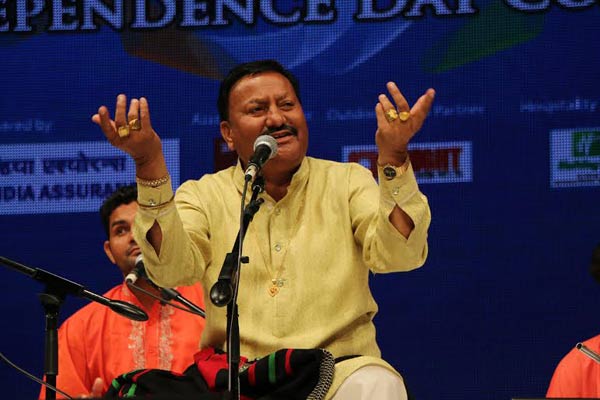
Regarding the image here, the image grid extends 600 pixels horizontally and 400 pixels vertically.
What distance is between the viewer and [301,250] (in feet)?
11.2

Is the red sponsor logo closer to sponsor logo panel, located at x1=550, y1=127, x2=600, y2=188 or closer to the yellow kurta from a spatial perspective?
sponsor logo panel, located at x1=550, y1=127, x2=600, y2=188

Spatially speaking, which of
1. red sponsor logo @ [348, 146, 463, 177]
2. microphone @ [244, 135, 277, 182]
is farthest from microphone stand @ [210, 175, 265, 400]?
red sponsor logo @ [348, 146, 463, 177]

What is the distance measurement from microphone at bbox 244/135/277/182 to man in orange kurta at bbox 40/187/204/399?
5.28 ft

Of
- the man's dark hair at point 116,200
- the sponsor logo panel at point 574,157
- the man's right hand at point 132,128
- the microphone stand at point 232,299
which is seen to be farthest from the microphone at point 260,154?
the sponsor logo panel at point 574,157

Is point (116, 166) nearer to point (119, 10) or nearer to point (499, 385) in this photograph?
point (119, 10)

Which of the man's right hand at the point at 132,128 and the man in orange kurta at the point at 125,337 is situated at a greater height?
the man's right hand at the point at 132,128

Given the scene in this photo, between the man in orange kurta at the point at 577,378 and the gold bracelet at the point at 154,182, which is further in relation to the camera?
the man in orange kurta at the point at 577,378

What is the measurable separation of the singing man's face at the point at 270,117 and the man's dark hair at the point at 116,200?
1358 millimetres

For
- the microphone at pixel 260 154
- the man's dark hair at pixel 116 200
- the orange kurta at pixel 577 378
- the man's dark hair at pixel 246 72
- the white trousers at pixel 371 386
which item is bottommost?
the orange kurta at pixel 577 378

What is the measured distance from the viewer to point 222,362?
321cm

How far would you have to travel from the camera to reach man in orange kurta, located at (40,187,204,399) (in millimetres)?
4574

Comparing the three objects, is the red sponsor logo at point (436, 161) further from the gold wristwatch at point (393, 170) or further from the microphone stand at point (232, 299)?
the microphone stand at point (232, 299)

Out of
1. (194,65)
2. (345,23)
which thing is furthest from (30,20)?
(345,23)

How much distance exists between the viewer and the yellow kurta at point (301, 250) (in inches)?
128
